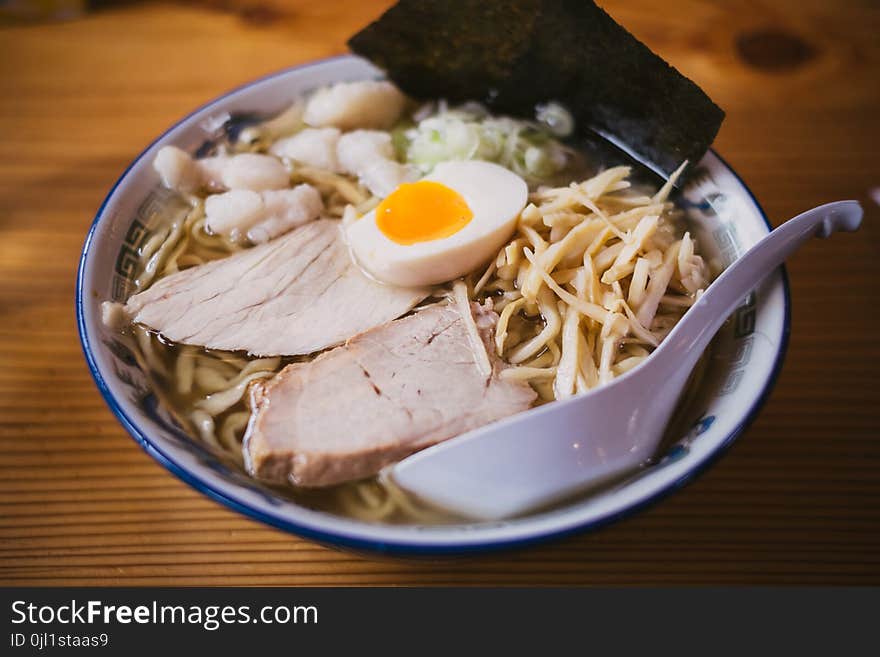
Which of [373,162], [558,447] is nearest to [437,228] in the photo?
A: [373,162]

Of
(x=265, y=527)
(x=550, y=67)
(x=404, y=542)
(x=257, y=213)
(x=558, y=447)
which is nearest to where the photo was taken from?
(x=404, y=542)

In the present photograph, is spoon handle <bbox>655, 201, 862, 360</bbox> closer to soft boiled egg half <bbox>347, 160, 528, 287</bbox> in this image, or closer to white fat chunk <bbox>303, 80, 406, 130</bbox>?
soft boiled egg half <bbox>347, 160, 528, 287</bbox>

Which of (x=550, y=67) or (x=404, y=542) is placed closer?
(x=404, y=542)

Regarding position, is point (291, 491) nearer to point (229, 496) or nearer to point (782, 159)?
point (229, 496)

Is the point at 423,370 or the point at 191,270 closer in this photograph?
the point at 423,370

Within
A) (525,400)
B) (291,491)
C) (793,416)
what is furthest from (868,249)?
(291,491)

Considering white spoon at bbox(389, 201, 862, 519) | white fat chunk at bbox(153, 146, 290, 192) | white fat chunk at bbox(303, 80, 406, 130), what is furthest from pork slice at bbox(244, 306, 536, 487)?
white fat chunk at bbox(303, 80, 406, 130)

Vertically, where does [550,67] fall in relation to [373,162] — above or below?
above

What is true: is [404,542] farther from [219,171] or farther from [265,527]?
[219,171]

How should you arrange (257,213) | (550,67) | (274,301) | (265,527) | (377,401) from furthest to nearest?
(550,67) → (257,213) → (274,301) → (265,527) → (377,401)
